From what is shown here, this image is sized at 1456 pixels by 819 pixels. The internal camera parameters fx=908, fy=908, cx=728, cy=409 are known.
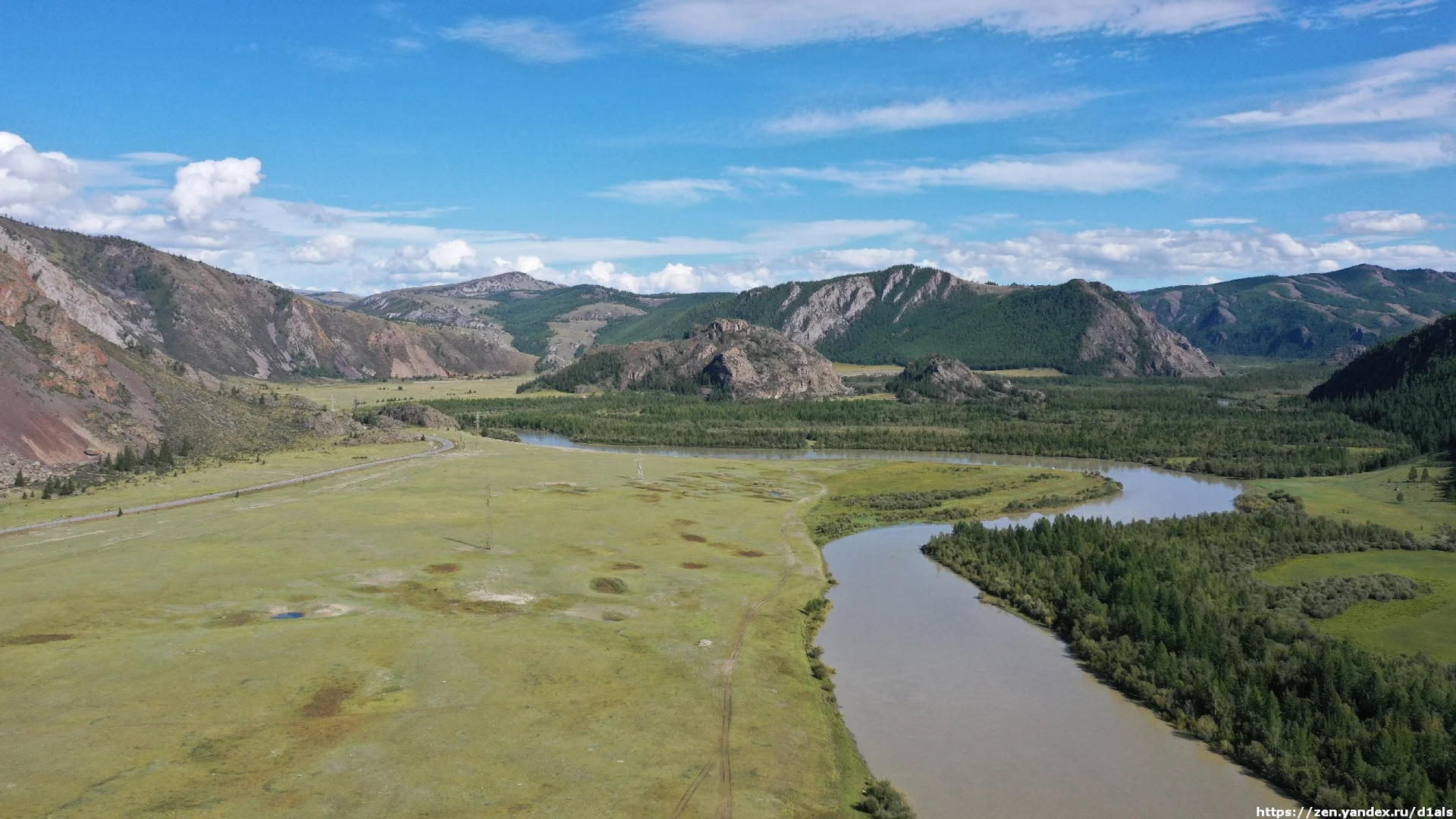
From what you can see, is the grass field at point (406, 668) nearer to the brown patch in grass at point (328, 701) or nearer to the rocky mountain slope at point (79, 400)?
the brown patch in grass at point (328, 701)

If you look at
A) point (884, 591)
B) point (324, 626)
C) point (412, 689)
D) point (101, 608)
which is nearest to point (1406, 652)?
point (884, 591)

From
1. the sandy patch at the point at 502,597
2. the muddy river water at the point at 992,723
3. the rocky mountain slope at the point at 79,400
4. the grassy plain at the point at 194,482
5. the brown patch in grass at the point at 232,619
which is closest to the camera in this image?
the muddy river water at the point at 992,723

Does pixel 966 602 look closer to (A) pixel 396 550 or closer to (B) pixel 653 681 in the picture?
(B) pixel 653 681

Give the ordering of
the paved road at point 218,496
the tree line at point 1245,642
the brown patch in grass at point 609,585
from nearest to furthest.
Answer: the tree line at point 1245,642 < the brown patch in grass at point 609,585 < the paved road at point 218,496

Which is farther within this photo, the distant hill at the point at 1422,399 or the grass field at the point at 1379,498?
the distant hill at the point at 1422,399

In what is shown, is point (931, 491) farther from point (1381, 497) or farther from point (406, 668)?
point (406, 668)

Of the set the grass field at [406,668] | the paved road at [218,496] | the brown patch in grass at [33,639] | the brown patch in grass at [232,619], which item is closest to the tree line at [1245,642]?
the grass field at [406,668]

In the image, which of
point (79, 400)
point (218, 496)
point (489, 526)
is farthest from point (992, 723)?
point (79, 400)
